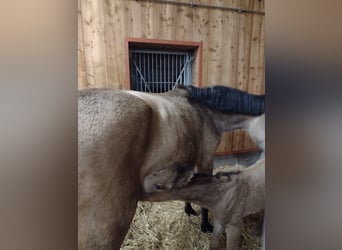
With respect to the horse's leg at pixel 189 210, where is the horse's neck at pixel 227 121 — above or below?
above

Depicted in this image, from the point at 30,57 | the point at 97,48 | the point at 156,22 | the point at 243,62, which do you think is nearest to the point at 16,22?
the point at 30,57

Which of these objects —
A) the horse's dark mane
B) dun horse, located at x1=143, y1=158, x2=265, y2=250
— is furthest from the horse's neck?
dun horse, located at x1=143, y1=158, x2=265, y2=250

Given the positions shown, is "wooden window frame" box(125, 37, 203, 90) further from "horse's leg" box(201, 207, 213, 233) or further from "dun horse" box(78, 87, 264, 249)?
"horse's leg" box(201, 207, 213, 233)

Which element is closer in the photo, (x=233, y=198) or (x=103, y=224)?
(x=103, y=224)

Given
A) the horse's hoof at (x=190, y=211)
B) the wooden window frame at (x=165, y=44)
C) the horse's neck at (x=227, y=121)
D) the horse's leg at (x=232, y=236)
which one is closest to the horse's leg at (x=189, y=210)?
the horse's hoof at (x=190, y=211)

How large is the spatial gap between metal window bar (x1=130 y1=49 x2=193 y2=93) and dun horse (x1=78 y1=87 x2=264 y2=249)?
0.02 m

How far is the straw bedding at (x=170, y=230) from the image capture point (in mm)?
668

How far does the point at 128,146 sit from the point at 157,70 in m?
0.20

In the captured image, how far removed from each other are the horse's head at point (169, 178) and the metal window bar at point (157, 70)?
0.20 meters

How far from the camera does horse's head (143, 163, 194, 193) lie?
661 millimetres

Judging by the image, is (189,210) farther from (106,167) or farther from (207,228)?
(106,167)

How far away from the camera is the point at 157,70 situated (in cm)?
67

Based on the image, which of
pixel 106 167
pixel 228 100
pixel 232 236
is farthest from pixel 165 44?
pixel 232 236

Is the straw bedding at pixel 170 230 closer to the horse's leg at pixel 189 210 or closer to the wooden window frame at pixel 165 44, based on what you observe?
the horse's leg at pixel 189 210
